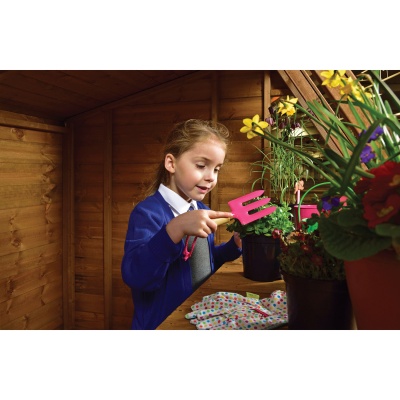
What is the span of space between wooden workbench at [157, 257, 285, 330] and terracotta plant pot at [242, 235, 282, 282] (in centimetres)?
2

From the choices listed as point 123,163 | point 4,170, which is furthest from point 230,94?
point 4,170

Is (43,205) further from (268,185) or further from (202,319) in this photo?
(202,319)

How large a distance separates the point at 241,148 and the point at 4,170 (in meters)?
1.73

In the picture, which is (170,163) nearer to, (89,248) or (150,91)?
(150,91)

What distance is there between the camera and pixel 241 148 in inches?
114

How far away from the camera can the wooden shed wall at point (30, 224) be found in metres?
2.64

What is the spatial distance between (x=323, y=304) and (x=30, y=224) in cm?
277

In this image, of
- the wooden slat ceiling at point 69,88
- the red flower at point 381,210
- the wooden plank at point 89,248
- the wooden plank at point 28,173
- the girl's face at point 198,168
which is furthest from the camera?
the wooden plank at point 89,248

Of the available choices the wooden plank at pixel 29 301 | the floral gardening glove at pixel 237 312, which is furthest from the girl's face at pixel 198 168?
the wooden plank at pixel 29 301

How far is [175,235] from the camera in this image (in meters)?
0.99

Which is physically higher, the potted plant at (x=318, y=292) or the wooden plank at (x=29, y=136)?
the wooden plank at (x=29, y=136)

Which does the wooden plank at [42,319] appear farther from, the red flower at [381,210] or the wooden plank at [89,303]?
the red flower at [381,210]

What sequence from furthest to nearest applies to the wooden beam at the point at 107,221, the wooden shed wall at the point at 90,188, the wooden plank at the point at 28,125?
1. the wooden beam at the point at 107,221
2. the wooden shed wall at the point at 90,188
3. the wooden plank at the point at 28,125

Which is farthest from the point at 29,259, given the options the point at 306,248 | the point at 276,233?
the point at 306,248
